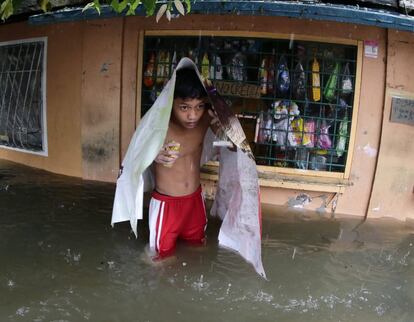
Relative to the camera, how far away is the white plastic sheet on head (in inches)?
131

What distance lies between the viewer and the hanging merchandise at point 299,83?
17.0 feet

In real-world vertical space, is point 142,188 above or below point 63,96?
below

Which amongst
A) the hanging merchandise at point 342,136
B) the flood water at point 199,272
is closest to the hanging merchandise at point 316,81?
the hanging merchandise at point 342,136

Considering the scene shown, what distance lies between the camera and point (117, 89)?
5.55 m

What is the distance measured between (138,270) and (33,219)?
161 centimetres

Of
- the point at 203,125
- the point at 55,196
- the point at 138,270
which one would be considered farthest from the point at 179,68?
the point at 55,196

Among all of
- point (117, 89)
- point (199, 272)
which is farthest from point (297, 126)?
point (199, 272)

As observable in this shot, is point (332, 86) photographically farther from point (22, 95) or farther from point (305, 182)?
point (22, 95)

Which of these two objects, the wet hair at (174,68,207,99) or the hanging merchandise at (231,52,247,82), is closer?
the wet hair at (174,68,207,99)

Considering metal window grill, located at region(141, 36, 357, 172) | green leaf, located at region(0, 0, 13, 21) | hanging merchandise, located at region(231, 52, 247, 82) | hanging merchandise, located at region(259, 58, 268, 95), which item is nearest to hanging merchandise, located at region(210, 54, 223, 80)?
metal window grill, located at region(141, 36, 357, 172)

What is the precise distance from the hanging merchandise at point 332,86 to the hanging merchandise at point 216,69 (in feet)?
3.96

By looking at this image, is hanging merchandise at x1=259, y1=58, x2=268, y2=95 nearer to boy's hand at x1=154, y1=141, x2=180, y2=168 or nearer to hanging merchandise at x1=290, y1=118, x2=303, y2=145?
hanging merchandise at x1=290, y1=118, x2=303, y2=145

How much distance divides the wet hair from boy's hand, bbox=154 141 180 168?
1.39 ft

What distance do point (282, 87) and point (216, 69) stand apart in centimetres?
79
